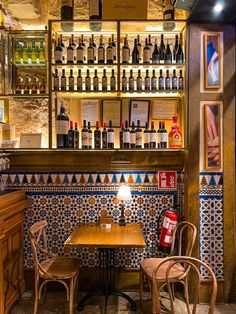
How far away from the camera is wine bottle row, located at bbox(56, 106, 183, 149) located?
3.45 m

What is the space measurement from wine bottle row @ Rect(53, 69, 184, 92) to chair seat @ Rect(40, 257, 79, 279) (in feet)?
5.80

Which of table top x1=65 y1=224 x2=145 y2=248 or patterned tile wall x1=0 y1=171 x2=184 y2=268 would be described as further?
patterned tile wall x1=0 y1=171 x2=184 y2=268

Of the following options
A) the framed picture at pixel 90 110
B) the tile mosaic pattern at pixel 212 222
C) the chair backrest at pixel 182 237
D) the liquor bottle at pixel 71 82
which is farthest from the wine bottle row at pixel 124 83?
→ the chair backrest at pixel 182 237

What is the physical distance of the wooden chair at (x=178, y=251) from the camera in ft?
9.35

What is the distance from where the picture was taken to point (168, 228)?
337 centimetres

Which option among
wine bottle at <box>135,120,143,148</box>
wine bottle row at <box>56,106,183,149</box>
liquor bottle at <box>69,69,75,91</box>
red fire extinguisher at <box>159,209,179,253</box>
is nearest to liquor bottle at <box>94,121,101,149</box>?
wine bottle row at <box>56,106,183,149</box>

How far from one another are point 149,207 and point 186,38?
73.1 inches

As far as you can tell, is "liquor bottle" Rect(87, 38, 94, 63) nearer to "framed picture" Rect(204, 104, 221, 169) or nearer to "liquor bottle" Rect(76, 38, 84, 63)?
"liquor bottle" Rect(76, 38, 84, 63)

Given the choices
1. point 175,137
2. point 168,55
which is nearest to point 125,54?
point 168,55

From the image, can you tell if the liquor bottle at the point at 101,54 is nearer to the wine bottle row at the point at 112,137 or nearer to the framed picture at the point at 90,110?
the framed picture at the point at 90,110

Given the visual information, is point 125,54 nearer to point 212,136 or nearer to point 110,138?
point 110,138

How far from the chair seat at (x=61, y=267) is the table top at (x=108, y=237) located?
11.5 inches

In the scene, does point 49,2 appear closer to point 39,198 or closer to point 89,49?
point 89,49

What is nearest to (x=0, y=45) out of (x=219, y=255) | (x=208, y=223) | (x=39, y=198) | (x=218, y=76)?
(x=39, y=198)
